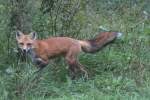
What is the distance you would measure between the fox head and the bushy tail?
998mm

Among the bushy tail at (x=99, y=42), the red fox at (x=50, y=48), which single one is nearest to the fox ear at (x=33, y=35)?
the red fox at (x=50, y=48)

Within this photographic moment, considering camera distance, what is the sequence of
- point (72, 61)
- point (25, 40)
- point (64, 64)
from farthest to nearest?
1. point (64, 64)
2. point (72, 61)
3. point (25, 40)

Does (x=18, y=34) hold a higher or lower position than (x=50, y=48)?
higher

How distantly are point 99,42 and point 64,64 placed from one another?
31.0 inches

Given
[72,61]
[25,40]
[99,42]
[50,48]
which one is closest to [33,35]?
[25,40]

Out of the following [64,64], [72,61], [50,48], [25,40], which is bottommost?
[64,64]

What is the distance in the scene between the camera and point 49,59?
1013cm

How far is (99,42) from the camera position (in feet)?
34.2

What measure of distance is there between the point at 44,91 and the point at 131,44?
8.68 feet

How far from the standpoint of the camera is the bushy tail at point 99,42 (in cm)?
1034

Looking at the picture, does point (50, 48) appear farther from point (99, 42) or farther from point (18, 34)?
point (99, 42)

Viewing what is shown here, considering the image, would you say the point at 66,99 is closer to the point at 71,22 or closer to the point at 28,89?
the point at 28,89

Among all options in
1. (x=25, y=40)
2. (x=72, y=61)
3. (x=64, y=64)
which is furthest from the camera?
(x=64, y=64)

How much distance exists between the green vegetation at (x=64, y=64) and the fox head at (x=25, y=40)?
0.25 metres
